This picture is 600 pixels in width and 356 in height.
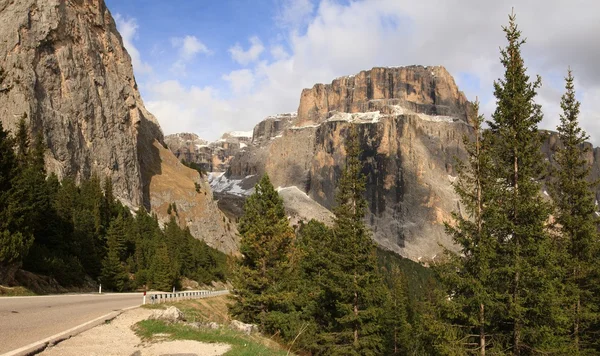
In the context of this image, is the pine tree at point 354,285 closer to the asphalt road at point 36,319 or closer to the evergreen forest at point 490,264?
the evergreen forest at point 490,264

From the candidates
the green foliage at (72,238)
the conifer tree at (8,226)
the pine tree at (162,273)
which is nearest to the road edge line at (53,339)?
the conifer tree at (8,226)

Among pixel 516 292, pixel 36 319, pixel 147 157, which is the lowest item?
pixel 36 319

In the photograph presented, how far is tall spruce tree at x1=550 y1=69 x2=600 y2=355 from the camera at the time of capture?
20016 mm

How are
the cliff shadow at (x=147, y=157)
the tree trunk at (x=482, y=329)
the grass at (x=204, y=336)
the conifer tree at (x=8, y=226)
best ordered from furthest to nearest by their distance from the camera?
the cliff shadow at (x=147, y=157) → the conifer tree at (x=8, y=226) → the tree trunk at (x=482, y=329) → the grass at (x=204, y=336)

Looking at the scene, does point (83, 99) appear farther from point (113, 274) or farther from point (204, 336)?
point (204, 336)

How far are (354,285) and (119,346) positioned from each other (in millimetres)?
13993

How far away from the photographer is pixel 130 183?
9344 cm

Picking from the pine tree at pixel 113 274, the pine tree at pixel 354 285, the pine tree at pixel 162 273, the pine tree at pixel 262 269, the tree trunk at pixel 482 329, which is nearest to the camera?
the tree trunk at pixel 482 329

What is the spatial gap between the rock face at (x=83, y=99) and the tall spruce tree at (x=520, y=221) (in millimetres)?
67368

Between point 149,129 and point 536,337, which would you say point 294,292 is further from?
point 149,129

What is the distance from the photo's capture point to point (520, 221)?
57.3 ft

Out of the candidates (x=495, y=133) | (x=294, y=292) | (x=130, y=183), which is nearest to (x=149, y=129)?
(x=130, y=183)

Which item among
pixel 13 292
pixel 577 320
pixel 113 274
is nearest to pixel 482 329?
pixel 577 320

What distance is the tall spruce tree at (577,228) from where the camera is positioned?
65.7 feet
